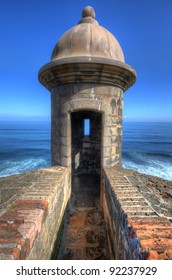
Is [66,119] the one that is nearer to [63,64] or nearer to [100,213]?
[63,64]

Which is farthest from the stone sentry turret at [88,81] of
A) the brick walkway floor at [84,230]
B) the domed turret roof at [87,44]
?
the brick walkway floor at [84,230]

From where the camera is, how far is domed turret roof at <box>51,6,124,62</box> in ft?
12.9

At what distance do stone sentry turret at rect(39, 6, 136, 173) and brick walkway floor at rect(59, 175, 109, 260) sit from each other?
1.41m

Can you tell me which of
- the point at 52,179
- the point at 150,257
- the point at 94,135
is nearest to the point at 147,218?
the point at 150,257

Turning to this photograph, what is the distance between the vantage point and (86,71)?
380 cm

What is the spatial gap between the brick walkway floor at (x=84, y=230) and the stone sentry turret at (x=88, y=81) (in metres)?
1.41

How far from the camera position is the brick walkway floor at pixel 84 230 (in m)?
3.34

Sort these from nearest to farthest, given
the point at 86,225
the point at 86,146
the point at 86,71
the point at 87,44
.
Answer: the point at 86,71, the point at 87,44, the point at 86,225, the point at 86,146

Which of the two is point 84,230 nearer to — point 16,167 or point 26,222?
point 26,222

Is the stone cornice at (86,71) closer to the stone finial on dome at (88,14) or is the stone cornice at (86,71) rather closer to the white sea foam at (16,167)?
the stone finial on dome at (88,14)

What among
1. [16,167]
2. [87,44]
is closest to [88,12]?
[87,44]

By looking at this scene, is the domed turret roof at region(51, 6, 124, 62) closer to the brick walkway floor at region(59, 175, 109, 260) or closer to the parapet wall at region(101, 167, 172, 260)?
the parapet wall at region(101, 167, 172, 260)

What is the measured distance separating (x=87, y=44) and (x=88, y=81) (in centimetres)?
87

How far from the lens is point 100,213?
4.55m
